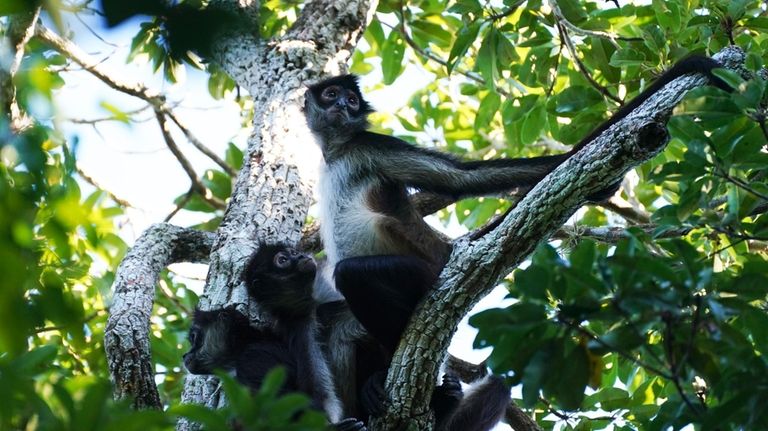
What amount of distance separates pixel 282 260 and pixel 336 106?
4.32 feet

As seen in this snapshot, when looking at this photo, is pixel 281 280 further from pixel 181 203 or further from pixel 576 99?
pixel 181 203

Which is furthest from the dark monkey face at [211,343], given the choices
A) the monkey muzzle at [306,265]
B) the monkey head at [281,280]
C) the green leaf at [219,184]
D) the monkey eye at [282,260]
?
the green leaf at [219,184]

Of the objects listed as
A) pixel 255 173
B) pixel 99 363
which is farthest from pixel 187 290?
pixel 255 173

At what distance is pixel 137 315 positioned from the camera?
13.3ft

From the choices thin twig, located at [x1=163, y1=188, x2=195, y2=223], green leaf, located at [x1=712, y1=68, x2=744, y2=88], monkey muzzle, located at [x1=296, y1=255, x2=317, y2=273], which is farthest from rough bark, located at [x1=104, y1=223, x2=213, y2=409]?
green leaf, located at [x1=712, y1=68, x2=744, y2=88]

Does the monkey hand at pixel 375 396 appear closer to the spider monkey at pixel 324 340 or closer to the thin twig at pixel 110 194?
the spider monkey at pixel 324 340

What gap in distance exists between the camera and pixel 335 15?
19.6ft

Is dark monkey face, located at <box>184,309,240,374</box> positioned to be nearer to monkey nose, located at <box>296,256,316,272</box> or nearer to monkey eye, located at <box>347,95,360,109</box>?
monkey nose, located at <box>296,256,316,272</box>

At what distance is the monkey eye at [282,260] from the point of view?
15.0 ft

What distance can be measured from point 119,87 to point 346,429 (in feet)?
11.6

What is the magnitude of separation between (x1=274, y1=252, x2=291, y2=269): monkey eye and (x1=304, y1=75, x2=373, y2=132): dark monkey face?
111cm

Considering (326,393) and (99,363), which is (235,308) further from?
(99,363)

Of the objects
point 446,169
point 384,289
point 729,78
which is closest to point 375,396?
point 384,289

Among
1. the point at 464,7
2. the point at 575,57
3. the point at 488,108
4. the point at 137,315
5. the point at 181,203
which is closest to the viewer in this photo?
the point at 137,315
